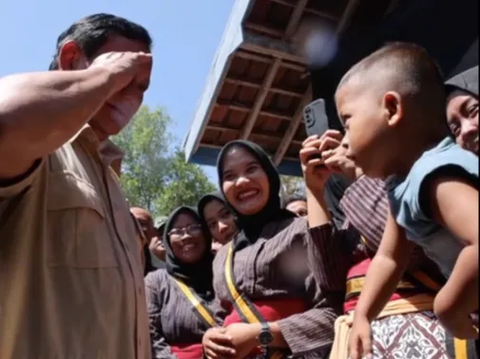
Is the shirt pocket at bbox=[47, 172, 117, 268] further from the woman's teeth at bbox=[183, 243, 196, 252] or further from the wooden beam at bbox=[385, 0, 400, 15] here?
the wooden beam at bbox=[385, 0, 400, 15]

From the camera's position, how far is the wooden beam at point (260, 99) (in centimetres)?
670

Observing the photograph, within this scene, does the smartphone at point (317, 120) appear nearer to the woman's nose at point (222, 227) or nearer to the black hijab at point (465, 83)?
the black hijab at point (465, 83)

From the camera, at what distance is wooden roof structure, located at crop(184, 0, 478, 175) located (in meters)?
6.13

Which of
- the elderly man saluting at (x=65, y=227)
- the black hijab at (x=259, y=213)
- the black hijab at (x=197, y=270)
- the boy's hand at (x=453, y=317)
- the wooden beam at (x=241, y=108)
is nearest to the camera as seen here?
the boy's hand at (x=453, y=317)

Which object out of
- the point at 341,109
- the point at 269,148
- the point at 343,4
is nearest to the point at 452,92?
the point at 341,109

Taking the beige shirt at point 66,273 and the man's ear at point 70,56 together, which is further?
the man's ear at point 70,56

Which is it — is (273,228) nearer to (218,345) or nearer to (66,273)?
(218,345)

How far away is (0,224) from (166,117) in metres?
27.9

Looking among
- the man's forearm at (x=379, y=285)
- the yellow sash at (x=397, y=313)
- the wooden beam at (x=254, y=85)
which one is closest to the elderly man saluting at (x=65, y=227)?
the yellow sash at (x=397, y=313)

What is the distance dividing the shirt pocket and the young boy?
725mm

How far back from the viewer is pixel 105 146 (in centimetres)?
214

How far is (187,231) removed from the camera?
149 inches

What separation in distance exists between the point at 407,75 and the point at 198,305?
2.20 meters

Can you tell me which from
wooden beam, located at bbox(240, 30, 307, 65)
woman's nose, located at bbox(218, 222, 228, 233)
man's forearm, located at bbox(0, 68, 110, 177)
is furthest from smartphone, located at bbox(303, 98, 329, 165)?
wooden beam, located at bbox(240, 30, 307, 65)
